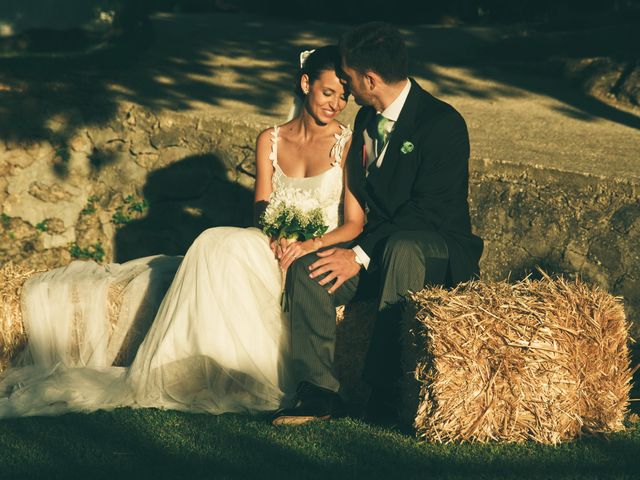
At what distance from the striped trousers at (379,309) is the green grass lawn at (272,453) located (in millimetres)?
304

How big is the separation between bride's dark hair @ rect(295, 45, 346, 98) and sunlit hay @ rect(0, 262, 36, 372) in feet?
7.00

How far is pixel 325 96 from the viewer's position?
6.57 m

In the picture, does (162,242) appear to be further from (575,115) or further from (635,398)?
(635,398)

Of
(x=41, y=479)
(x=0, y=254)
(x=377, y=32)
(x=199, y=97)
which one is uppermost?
(x=377, y=32)

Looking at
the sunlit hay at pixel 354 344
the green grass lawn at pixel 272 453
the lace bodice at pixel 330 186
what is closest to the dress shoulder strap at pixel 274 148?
the lace bodice at pixel 330 186

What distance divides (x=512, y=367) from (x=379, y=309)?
32.2 inches

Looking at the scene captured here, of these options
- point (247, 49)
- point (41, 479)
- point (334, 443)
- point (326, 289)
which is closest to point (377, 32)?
point (326, 289)

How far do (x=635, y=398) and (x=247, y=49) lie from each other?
6.88m

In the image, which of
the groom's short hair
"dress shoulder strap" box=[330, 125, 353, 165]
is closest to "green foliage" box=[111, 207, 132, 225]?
"dress shoulder strap" box=[330, 125, 353, 165]

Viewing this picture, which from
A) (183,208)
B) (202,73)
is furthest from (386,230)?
(202,73)

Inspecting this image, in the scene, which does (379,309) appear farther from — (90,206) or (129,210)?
(90,206)

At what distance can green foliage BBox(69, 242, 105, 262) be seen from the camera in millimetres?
9406

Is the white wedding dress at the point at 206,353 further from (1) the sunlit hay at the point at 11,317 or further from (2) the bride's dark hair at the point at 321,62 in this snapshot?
(2) the bride's dark hair at the point at 321,62

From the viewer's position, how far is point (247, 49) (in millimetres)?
11828
